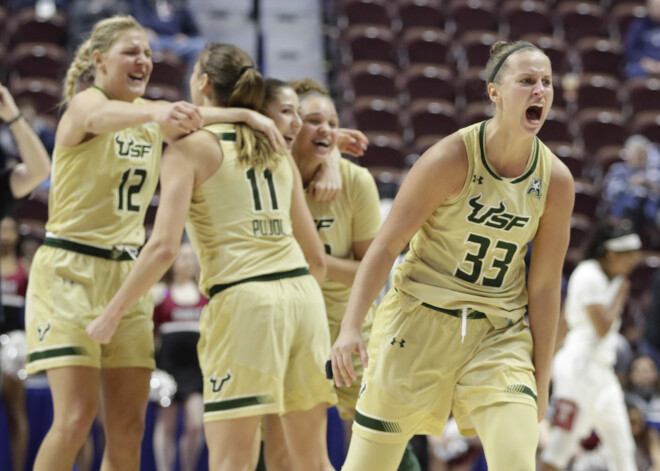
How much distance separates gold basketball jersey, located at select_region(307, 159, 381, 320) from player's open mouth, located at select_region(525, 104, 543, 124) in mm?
1347

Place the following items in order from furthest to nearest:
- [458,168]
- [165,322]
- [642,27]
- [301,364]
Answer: [642,27] < [165,322] < [301,364] < [458,168]

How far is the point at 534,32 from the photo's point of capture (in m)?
12.1

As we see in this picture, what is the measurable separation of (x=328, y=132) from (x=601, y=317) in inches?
114

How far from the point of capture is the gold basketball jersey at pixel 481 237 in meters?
3.09

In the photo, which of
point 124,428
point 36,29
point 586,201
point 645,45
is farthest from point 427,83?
point 124,428

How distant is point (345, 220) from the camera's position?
430 cm

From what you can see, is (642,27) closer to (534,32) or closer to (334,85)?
(534,32)

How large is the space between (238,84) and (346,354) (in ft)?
4.27

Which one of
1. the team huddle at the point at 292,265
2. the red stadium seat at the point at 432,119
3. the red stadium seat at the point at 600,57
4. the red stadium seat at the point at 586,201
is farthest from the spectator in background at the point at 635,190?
the team huddle at the point at 292,265

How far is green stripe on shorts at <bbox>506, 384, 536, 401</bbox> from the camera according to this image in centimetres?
302

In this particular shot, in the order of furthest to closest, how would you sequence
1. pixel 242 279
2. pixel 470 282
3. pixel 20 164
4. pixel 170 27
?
pixel 170 27 < pixel 20 164 < pixel 242 279 < pixel 470 282

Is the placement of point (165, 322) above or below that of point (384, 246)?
Result: below

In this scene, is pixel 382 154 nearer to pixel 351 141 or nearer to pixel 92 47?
pixel 351 141

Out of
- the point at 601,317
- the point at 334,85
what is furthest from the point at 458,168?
the point at 334,85
